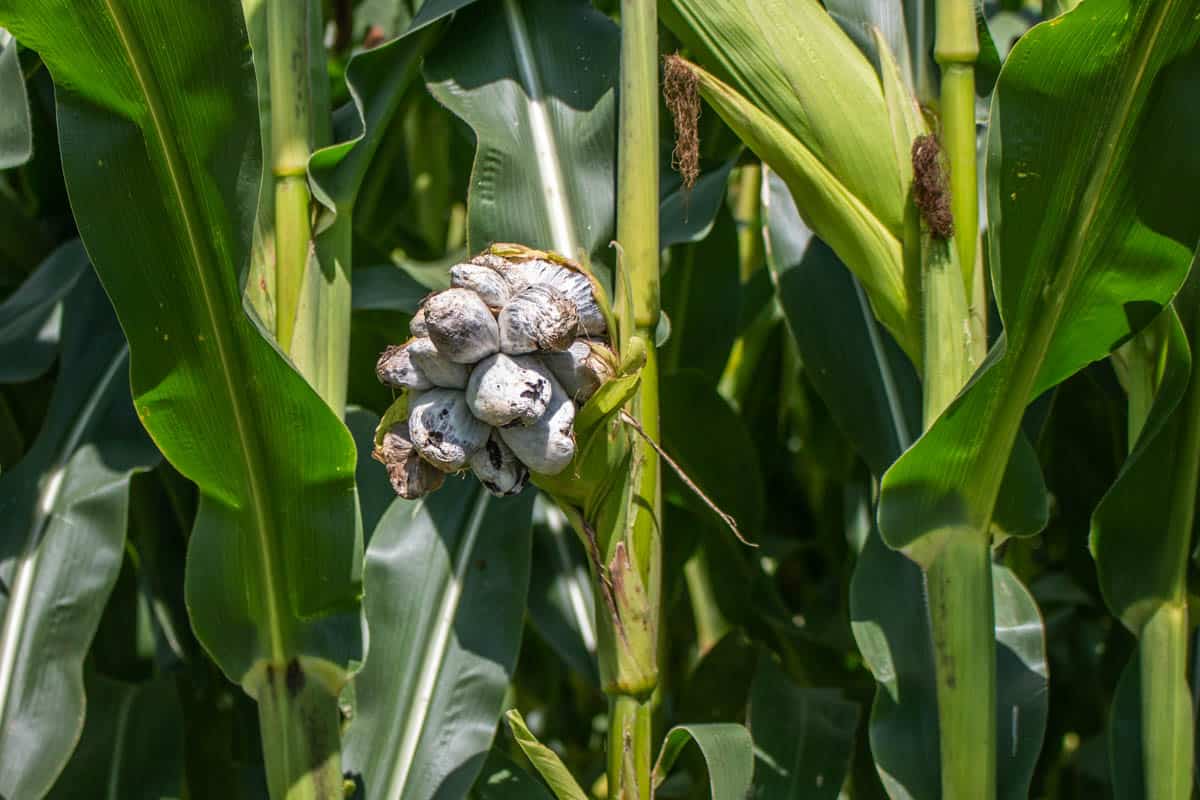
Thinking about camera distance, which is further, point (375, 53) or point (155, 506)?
point (155, 506)

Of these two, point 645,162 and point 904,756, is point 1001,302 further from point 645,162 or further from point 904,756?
point 904,756

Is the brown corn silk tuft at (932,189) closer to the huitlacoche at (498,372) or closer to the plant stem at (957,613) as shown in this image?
the plant stem at (957,613)

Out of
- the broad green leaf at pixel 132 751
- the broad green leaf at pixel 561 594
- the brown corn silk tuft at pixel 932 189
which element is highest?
the brown corn silk tuft at pixel 932 189

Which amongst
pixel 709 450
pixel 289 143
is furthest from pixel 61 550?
pixel 709 450

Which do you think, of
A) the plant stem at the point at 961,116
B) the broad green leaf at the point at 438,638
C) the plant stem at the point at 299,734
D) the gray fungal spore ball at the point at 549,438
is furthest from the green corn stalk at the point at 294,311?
the plant stem at the point at 961,116

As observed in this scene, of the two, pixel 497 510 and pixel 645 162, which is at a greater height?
pixel 645 162

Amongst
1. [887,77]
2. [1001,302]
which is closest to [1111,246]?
[1001,302]

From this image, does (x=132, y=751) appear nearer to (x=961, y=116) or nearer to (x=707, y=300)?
(x=707, y=300)
